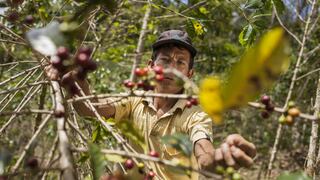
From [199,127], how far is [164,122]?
0.97 feet

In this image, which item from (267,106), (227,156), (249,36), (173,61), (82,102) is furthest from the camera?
(173,61)

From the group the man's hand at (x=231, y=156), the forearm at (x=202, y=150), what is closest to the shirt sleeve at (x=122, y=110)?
the forearm at (x=202, y=150)

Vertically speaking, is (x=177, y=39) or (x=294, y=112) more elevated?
(x=177, y=39)

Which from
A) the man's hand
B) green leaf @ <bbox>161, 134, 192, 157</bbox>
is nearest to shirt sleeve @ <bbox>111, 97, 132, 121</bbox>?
the man's hand

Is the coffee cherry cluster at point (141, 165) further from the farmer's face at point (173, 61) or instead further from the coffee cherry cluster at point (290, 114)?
the farmer's face at point (173, 61)

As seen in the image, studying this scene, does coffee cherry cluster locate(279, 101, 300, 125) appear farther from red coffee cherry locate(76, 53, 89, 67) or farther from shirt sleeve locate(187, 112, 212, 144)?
shirt sleeve locate(187, 112, 212, 144)

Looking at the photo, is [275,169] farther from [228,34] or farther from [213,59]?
[228,34]

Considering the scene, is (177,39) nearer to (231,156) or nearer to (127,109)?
(127,109)

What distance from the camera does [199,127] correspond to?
2.00 meters

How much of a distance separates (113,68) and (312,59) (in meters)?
3.05

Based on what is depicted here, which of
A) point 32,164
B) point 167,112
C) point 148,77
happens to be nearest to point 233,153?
point 148,77

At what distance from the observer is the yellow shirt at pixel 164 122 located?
2.13 meters

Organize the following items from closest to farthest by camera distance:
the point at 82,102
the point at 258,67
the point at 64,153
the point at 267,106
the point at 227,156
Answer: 1. the point at 258,67
2. the point at 64,153
3. the point at 267,106
4. the point at 227,156
5. the point at 82,102

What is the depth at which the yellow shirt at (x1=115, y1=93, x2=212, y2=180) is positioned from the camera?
2135 millimetres
